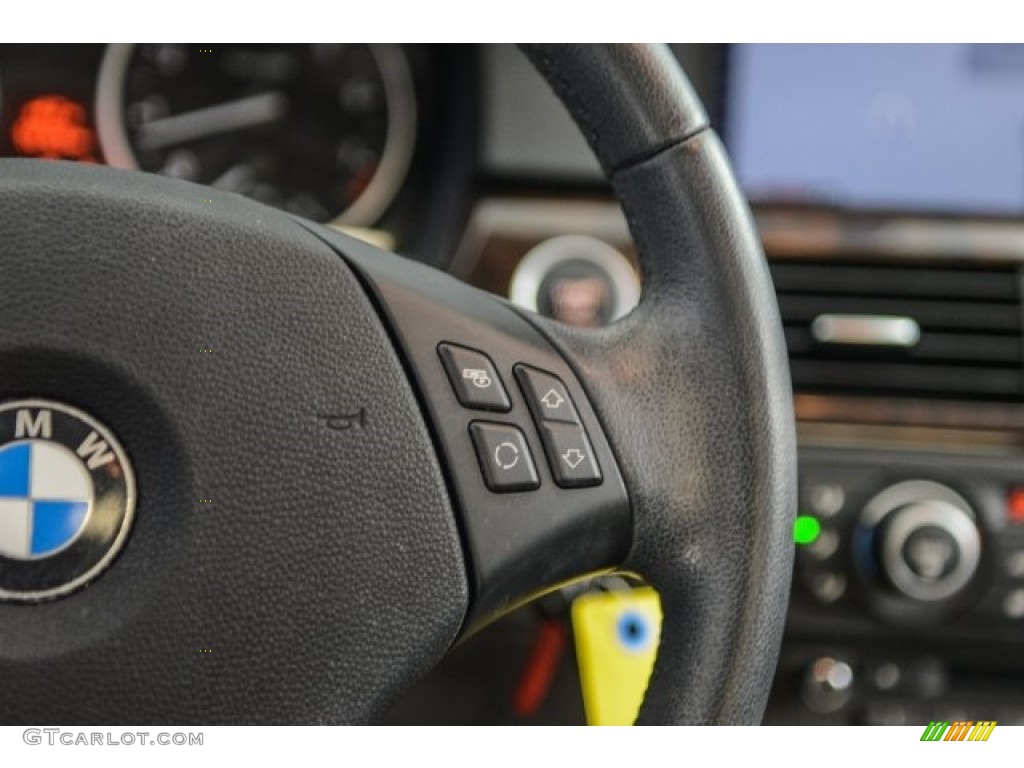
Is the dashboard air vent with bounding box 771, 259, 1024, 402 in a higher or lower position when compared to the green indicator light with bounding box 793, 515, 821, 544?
higher

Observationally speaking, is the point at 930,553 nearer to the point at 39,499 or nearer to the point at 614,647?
the point at 614,647

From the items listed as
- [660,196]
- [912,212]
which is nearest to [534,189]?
[912,212]

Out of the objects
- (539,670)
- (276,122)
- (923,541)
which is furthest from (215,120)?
(923,541)

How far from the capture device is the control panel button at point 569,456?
1.79 feet

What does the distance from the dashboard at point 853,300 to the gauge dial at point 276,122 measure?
0.01m

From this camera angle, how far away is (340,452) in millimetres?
527

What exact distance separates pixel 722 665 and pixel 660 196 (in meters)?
0.21

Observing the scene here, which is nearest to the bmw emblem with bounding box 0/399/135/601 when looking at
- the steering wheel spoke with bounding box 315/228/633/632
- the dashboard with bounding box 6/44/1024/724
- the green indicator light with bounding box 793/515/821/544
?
the steering wheel spoke with bounding box 315/228/633/632

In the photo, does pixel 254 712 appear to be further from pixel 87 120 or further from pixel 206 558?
pixel 87 120

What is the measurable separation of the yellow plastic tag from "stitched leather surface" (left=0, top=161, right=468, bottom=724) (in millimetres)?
453

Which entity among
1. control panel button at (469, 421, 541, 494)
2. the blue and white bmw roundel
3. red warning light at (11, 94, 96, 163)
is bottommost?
the blue and white bmw roundel

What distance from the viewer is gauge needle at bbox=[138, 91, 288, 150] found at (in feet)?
4.19

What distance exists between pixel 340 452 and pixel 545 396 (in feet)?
0.29

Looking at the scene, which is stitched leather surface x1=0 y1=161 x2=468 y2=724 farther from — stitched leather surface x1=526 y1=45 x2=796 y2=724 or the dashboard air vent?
the dashboard air vent
